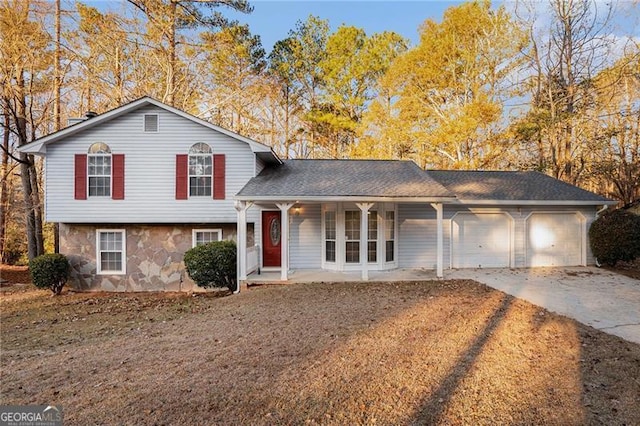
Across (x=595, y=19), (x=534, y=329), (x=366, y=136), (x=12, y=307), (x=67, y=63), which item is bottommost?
(x=12, y=307)

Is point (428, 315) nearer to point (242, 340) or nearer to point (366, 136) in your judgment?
point (242, 340)

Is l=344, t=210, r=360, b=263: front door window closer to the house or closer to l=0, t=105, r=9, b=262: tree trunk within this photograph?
the house

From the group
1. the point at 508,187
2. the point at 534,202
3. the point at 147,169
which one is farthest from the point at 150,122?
the point at 534,202

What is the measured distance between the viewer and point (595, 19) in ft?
52.9

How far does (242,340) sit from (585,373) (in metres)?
4.61

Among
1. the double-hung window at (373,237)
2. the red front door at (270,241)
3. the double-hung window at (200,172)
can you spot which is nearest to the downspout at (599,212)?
the double-hung window at (373,237)

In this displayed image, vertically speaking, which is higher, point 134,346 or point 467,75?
point 467,75

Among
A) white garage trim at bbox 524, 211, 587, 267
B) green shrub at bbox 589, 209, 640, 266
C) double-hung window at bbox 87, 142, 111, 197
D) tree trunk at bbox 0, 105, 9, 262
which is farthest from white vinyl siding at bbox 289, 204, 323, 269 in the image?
tree trunk at bbox 0, 105, 9, 262

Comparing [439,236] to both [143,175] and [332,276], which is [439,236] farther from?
[143,175]

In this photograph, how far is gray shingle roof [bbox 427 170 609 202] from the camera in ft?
38.1

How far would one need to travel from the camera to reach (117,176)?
10820 mm

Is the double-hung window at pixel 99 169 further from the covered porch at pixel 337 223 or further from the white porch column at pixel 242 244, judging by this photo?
the white porch column at pixel 242 244

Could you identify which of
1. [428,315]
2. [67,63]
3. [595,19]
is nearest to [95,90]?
[67,63]

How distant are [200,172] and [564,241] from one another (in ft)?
42.0
